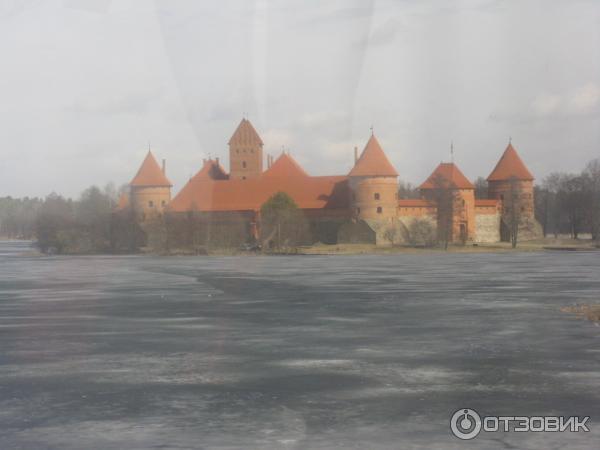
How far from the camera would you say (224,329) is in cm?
1794

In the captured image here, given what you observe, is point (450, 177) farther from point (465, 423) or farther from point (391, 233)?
point (465, 423)

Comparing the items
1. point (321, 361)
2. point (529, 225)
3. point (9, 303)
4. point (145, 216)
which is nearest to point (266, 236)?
point (145, 216)

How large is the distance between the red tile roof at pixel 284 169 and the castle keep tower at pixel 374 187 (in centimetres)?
1385

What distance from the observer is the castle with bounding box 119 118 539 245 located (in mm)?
82875

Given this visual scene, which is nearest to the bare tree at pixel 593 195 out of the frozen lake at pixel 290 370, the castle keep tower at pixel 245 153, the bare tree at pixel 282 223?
the bare tree at pixel 282 223

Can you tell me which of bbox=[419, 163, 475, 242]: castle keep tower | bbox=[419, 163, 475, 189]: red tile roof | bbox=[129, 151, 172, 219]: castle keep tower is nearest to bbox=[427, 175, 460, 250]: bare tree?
bbox=[419, 163, 475, 242]: castle keep tower

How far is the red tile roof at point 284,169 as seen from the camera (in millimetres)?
98000

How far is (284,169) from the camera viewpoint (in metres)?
98.6

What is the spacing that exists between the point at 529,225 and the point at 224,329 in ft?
253

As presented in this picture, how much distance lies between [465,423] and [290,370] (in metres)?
4.07

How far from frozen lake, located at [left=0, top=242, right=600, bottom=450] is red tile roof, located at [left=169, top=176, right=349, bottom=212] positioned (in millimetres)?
63652

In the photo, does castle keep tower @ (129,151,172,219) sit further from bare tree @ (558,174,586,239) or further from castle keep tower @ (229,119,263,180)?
bare tree @ (558,174,586,239)

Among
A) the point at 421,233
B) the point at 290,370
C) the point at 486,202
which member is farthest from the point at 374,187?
the point at 290,370

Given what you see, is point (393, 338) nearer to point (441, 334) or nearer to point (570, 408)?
point (441, 334)
